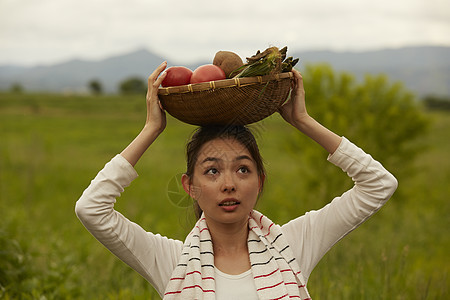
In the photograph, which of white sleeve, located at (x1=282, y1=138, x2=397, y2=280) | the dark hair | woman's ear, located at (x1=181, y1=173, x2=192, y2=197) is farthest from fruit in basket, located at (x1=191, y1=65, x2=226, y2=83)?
white sleeve, located at (x1=282, y1=138, x2=397, y2=280)

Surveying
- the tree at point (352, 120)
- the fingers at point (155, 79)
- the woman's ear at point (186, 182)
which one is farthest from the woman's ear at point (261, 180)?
the tree at point (352, 120)

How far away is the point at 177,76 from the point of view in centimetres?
205

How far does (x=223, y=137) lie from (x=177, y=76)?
1.08 feet

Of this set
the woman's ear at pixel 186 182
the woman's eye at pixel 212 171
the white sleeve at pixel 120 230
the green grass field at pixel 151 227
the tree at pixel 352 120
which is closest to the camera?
the white sleeve at pixel 120 230

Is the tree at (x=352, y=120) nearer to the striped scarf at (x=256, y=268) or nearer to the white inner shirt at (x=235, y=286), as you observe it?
the striped scarf at (x=256, y=268)

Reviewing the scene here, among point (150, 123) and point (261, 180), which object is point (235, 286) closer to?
point (261, 180)

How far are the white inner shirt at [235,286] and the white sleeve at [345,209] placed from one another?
0.95ft

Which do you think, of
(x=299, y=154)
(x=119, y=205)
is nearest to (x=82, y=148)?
(x=119, y=205)

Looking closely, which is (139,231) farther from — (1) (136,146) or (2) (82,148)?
(2) (82,148)

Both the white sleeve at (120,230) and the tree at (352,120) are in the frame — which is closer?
the white sleeve at (120,230)

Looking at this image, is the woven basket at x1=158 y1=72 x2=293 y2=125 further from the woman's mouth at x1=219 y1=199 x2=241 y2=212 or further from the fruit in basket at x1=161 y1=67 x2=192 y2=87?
the woman's mouth at x1=219 y1=199 x2=241 y2=212

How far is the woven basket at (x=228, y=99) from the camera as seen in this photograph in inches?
75.4

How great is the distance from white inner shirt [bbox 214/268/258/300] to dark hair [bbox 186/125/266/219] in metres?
0.44

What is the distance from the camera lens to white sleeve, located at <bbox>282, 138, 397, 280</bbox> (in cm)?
220
